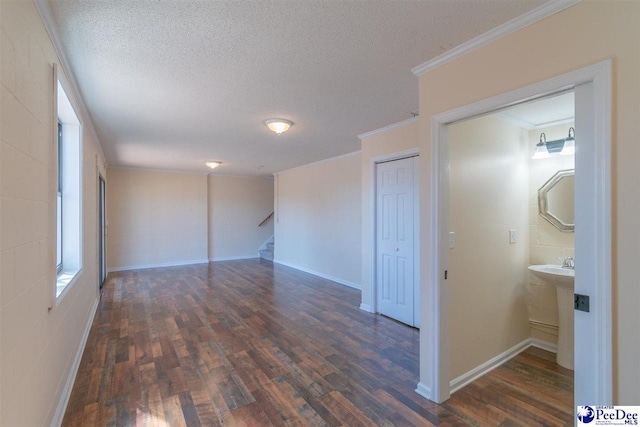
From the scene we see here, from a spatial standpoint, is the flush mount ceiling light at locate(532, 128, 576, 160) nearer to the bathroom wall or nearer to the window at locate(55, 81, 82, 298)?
the bathroom wall

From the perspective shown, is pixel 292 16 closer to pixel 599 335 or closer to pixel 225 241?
pixel 599 335

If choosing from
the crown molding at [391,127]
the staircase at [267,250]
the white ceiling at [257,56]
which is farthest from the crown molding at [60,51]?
the staircase at [267,250]

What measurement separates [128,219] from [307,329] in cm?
576

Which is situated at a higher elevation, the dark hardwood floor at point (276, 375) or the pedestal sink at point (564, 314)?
the pedestal sink at point (564, 314)

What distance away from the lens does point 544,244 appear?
2939 millimetres

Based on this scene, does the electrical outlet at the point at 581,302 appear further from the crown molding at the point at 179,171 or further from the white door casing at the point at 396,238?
the crown molding at the point at 179,171

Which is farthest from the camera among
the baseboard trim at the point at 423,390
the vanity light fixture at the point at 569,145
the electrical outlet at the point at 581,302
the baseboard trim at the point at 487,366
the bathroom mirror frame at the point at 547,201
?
the bathroom mirror frame at the point at 547,201

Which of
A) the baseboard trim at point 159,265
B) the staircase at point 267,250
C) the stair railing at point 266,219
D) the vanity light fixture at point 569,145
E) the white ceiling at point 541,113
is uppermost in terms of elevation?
the white ceiling at point 541,113

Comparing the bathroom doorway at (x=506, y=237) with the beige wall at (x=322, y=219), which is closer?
the bathroom doorway at (x=506, y=237)

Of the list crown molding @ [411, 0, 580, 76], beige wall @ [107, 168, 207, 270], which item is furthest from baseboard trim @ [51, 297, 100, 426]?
beige wall @ [107, 168, 207, 270]

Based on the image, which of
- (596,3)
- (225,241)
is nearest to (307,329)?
(596,3)

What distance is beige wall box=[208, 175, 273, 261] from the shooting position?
26.1 ft

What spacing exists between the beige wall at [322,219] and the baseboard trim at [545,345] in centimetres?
272

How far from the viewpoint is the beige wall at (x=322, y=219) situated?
526cm
